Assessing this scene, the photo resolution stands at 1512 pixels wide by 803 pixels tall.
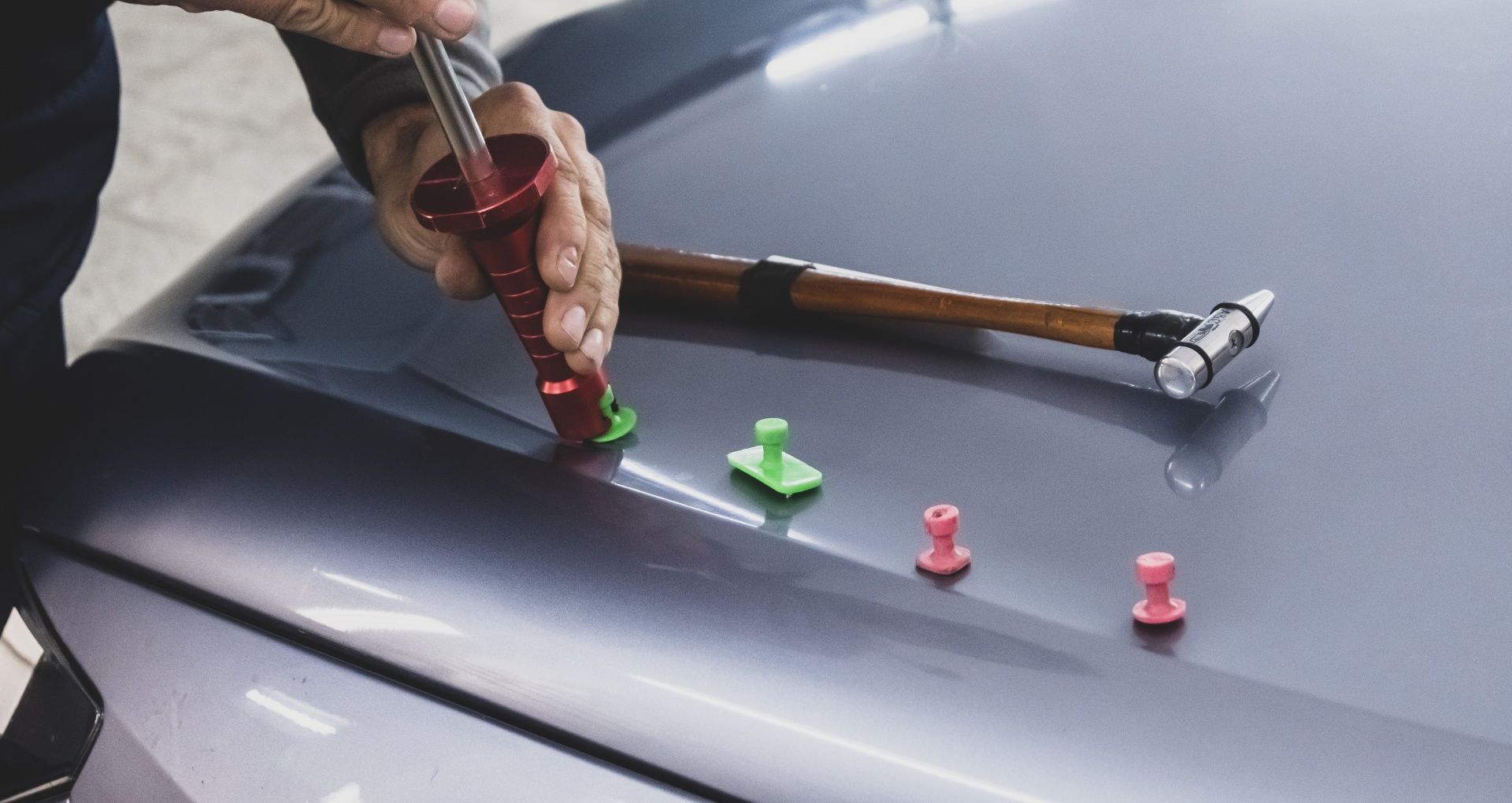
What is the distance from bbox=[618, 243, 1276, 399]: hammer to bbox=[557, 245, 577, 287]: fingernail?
4.0 inches

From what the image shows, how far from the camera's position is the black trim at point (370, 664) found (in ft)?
1.97

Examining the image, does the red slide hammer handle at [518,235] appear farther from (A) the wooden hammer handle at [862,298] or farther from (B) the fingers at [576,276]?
(A) the wooden hammer handle at [862,298]

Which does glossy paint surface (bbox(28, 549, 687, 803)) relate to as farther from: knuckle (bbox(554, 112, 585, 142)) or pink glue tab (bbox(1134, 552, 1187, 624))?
knuckle (bbox(554, 112, 585, 142))

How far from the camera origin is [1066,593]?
60 centimetres

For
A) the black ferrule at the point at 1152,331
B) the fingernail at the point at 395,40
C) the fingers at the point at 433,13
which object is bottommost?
the fingernail at the point at 395,40

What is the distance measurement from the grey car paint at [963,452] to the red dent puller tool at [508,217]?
3cm

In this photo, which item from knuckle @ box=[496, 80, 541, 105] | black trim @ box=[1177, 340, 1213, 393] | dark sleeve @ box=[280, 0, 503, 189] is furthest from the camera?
dark sleeve @ box=[280, 0, 503, 189]

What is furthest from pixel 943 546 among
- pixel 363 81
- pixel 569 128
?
pixel 363 81

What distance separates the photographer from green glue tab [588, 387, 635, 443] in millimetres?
771

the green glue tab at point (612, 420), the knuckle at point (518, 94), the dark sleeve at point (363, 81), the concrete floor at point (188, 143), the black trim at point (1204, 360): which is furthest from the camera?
the concrete floor at point (188, 143)

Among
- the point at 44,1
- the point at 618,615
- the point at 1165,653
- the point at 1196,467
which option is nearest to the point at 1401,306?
the point at 1196,467

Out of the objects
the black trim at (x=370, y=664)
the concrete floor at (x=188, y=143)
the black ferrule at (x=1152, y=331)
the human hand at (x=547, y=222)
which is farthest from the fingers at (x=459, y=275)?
the concrete floor at (x=188, y=143)

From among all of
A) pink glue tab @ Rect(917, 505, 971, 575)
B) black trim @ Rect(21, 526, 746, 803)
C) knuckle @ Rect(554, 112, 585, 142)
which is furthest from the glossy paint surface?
knuckle @ Rect(554, 112, 585, 142)

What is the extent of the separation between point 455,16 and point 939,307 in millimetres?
276
